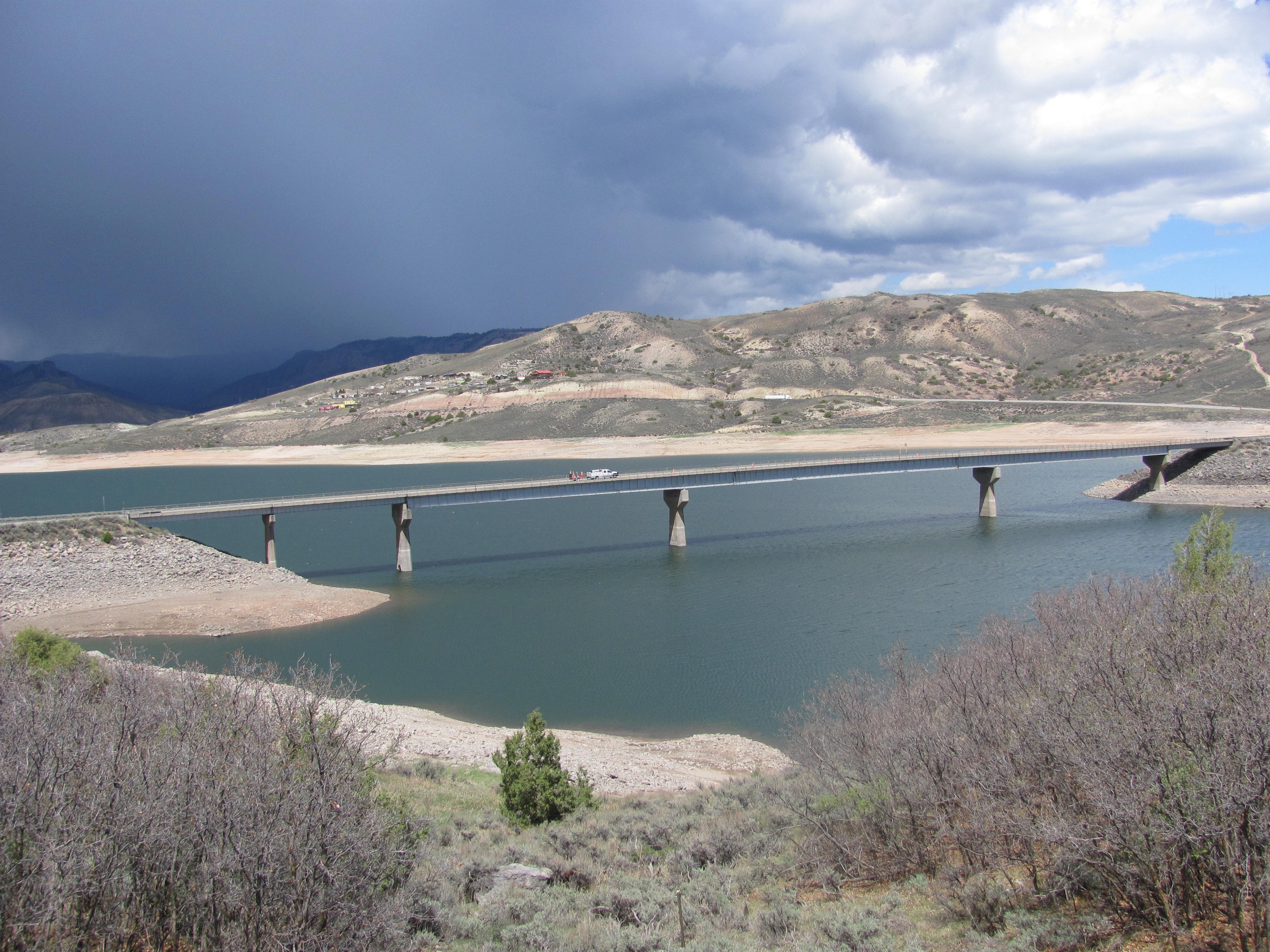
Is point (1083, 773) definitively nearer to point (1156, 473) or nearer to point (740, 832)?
point (740, 832)

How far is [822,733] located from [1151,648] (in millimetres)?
5834

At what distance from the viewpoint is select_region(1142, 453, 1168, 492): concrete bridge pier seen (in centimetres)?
8081

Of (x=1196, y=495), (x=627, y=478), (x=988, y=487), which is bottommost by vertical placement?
(x=1196, y=495)

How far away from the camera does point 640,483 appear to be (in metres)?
64.6

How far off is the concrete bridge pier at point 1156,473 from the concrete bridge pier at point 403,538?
2603 inches

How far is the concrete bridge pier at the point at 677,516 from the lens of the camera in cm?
6331

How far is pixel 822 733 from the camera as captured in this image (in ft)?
54.9

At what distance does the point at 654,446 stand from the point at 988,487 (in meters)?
63.6

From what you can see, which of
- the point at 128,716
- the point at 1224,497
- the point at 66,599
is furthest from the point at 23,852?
the point at 1224,497

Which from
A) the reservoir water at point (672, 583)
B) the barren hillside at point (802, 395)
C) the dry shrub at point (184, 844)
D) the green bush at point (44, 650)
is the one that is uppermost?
the barren hillside at point (802, 395)

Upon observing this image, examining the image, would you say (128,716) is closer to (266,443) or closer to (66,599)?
(66,599)

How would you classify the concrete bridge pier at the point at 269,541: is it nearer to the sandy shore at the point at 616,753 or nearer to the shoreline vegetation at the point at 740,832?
the sandy shore at the point at 616,753

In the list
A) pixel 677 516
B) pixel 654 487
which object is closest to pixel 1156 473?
pixel 677 516

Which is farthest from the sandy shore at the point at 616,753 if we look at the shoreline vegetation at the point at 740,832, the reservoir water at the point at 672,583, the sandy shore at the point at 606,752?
the shoreline vegetation at the point at 740,832
